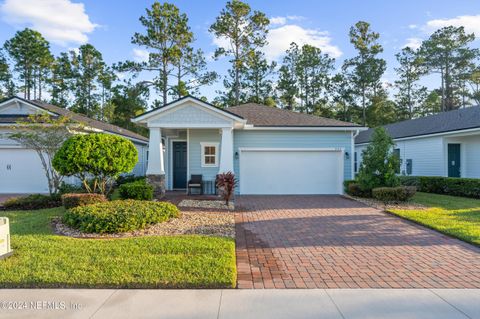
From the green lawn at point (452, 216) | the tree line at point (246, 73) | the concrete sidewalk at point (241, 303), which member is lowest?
the concrete sidewalk at point (241, 303)

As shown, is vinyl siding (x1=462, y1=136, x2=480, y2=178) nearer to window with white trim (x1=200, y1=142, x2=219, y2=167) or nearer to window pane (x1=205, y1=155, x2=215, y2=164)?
window with white trim (x1=200, y1=142, x2=219, y2=167)

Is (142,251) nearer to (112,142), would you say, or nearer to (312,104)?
(112,142)

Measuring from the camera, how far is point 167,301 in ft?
12.1

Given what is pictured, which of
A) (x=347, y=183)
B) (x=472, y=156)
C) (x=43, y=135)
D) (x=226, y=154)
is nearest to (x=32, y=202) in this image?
(x=43, y=135)

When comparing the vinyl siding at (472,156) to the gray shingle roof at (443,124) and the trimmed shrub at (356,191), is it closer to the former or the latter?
the gray shingle roof at (443,124)

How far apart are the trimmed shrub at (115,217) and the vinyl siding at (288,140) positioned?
6.74 m

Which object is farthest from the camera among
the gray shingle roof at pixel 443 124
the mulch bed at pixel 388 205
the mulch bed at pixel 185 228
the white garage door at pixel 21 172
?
the gray shingle roof at pixel 443 124

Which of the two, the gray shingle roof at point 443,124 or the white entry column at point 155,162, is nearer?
the white entry column at point 155,162

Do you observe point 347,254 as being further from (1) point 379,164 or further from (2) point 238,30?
(2) point 238,30

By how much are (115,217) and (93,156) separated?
3.17m

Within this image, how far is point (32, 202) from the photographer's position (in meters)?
9.84

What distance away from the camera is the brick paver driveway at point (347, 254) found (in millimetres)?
4270

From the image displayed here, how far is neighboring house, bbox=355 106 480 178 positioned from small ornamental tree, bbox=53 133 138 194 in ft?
43.5

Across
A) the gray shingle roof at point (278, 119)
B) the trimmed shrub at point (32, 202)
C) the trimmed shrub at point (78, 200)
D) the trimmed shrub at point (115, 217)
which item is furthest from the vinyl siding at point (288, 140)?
the trimmed shrub at point (32, 202)
